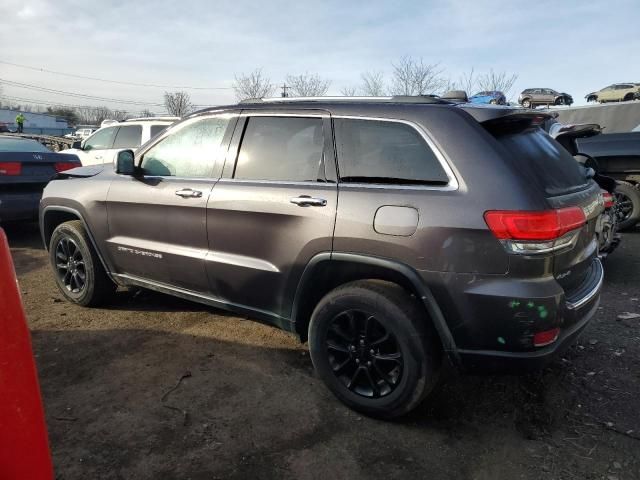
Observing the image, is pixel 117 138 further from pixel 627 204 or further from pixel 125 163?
pixel 627 204

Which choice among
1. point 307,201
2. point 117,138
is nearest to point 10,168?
point 117,138

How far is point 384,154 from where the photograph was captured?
2.69m

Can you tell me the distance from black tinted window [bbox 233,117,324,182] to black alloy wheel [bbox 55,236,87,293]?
202 cm

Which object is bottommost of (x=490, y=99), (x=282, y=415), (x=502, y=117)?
(x=282, y=415)

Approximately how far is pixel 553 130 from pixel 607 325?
2.25 m

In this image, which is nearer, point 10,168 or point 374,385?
point 374,385

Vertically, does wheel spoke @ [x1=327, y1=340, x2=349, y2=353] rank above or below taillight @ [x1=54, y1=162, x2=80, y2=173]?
below

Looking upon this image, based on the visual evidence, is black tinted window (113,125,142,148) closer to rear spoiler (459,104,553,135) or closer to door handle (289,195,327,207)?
door handle (289,195,327,207)

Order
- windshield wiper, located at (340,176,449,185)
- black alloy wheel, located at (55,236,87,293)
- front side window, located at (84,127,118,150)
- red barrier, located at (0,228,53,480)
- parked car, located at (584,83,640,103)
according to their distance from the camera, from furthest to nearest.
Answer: parked car, located at (584,83,640,103), front side window, located at (84,127,118,150), black alloy wheel, located at (55,236,87,293), windshield wiper, located at (340,176,449,185), red barrier, located at (0,228,53,480)

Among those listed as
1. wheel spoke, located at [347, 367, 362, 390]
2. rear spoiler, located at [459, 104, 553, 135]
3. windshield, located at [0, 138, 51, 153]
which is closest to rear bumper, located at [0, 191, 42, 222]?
windshield, located at [0, 138, 51, 153]

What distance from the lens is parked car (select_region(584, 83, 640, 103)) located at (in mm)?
27062

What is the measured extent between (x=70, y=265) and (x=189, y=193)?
5.85 feet

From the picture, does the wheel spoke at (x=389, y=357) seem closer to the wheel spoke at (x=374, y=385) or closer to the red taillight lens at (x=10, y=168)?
the wheel spoke at (x=374, y=385)

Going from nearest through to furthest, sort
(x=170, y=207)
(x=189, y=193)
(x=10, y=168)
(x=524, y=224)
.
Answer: (x=524, y=224) → (x=189, y=193) → (x=170, y=207) → (x=10, y=168)
